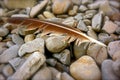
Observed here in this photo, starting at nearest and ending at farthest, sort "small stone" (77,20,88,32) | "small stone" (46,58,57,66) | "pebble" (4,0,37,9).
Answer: "small stone" (46,58,57,66) → "small stone" (77,20,88,32) → "pebble" (4,0,37,9)

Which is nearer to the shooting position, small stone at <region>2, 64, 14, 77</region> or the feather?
small stone at <region>2, 64, 14, 77</region>

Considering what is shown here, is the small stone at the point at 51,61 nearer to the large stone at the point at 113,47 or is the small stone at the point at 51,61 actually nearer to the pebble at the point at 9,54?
the pebble at the point at 9,54

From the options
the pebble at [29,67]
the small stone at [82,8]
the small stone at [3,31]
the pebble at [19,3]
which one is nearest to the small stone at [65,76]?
the pebble at [29,67]

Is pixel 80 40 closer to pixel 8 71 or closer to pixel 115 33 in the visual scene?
pixel 115 33

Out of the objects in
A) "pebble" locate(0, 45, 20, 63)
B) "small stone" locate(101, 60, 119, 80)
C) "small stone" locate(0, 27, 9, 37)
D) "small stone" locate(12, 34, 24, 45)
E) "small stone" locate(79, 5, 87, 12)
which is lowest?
"small stone" locate(101, 60, 119, 80)

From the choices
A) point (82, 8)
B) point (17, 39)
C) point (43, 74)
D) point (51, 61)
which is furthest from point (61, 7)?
point (43, 74)

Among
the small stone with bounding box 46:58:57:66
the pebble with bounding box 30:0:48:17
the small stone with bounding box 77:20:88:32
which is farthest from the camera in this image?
the pebble with bounding box 30:0:48:17

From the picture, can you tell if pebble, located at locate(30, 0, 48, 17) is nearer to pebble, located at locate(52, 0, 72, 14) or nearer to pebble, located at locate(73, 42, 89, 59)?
pebble, located at locate(52, 0, 72, 14)

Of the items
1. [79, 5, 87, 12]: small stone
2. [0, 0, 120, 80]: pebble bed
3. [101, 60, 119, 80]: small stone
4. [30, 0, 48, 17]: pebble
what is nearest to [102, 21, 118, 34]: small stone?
[0, 0, 120, 80]: pebble bed
